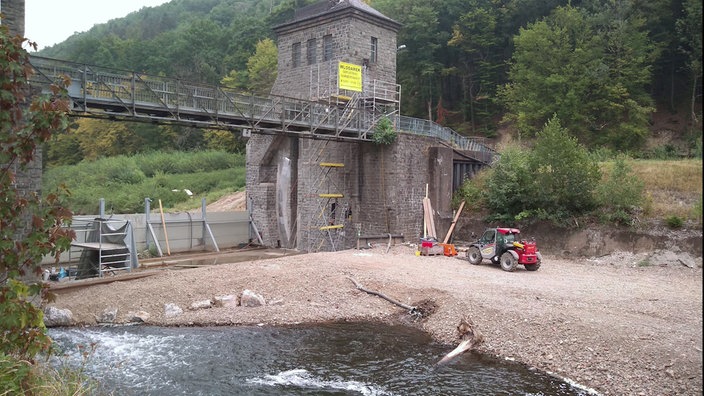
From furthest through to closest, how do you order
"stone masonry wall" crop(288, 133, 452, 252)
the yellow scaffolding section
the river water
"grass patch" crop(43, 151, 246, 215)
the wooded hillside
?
"grass patch" crop(43, 151, 246, 215) < the wooded hillside < the yellow scaffolding section < "stone masonry wall" crop(288, 133, 452, 252) < the river water

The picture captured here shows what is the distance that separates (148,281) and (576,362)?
12.8 m

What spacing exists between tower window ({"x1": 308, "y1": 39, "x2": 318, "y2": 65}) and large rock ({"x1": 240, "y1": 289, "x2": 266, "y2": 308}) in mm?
16083

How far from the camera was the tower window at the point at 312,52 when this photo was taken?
27859mm

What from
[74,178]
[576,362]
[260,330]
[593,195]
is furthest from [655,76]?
[74,178]

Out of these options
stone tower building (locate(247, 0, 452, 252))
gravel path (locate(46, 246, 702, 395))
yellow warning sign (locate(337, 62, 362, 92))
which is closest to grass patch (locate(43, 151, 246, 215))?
stone tower building (locate(247, 0, 452, 252))

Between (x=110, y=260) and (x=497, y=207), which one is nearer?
(x=110, y=260)

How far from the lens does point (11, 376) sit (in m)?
5.71

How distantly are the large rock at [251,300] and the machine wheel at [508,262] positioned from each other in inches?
340

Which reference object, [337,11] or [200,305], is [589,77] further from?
[200,305]

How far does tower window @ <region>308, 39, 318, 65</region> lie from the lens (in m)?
27.9

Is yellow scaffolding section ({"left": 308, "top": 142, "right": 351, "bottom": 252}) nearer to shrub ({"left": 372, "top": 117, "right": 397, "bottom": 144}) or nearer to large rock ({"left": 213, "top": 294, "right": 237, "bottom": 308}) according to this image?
shrub ({"left": 372, "top": 117, "right": 397, "bottom": 144})

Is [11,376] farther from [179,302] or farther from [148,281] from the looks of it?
[148,281]

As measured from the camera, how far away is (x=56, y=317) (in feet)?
45.2

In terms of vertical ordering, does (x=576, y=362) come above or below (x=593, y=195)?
below
